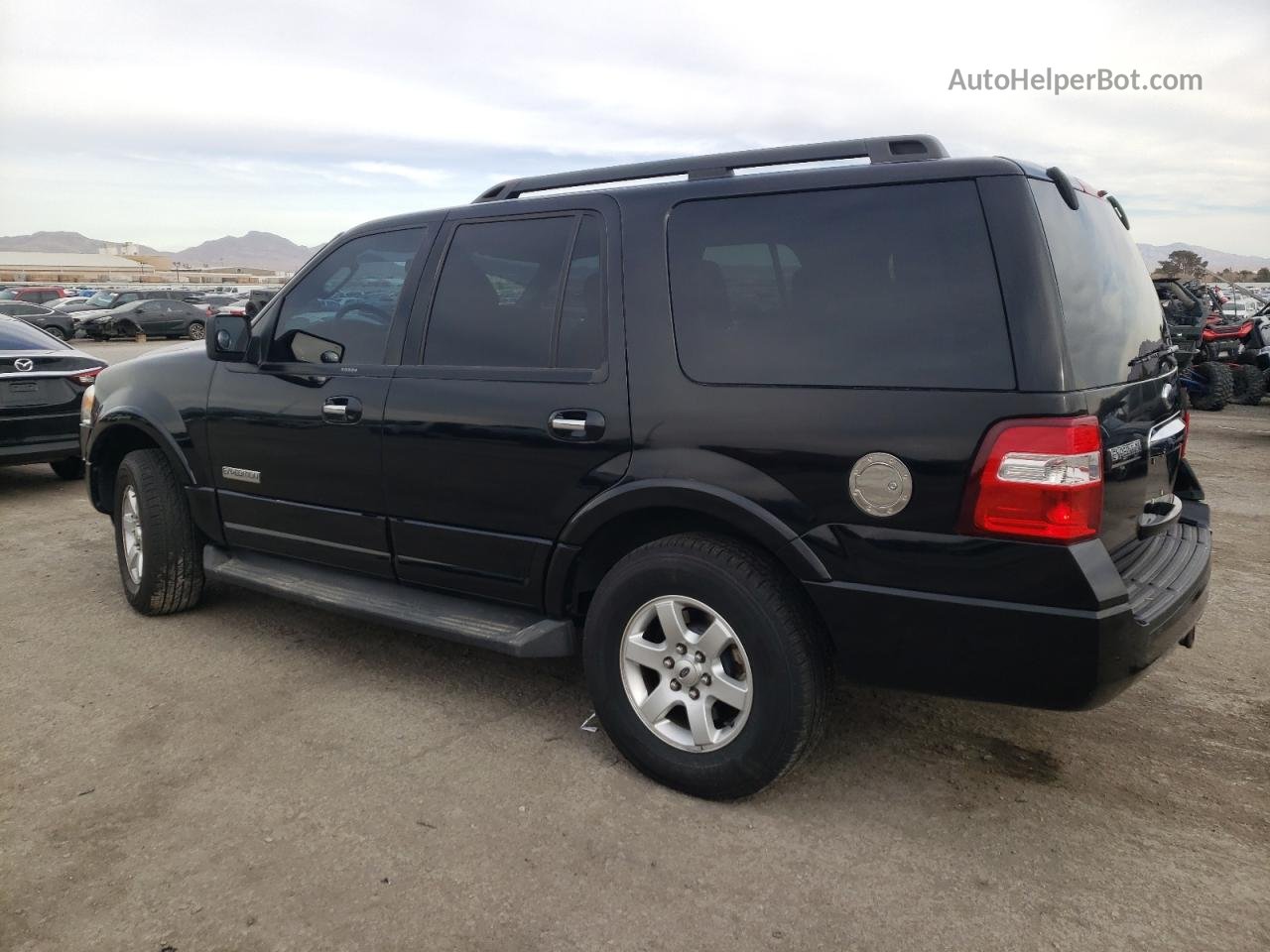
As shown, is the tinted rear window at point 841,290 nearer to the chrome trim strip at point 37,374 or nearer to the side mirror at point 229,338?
the side mirror at point 229,338

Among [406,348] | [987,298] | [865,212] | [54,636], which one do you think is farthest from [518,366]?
[54,636]

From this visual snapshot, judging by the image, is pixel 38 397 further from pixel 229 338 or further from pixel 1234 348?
pixel 1234 348

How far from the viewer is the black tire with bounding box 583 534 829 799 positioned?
111 inches

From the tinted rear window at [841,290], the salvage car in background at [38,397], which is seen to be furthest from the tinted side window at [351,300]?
the salvage car in background at [38,397]

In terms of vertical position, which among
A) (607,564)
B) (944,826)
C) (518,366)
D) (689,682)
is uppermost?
(518,366)

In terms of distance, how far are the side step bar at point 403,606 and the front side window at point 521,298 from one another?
0.90m

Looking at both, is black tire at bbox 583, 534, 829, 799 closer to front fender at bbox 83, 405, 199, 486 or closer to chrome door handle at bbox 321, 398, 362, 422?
chrome door handle at bbox 321, 398, 362, 422

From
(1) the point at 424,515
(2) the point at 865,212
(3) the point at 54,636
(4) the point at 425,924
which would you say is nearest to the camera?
(4) the point at 425,924

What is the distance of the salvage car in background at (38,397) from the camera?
7590mm

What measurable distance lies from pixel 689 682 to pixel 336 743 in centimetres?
132

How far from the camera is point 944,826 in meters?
2.90

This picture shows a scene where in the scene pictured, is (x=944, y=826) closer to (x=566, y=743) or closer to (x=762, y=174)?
(x=566, y=743)

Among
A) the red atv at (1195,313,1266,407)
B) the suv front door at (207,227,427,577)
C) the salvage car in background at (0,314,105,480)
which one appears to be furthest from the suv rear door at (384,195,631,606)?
the red atv at (1195,313,1266,407)

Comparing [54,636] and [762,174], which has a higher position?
[762,174]
